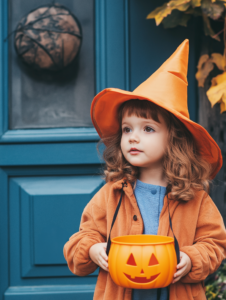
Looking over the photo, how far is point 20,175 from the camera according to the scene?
2.23m

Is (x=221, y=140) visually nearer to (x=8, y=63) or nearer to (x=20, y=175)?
(x=20, y=175)

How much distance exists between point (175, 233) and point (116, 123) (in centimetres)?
59

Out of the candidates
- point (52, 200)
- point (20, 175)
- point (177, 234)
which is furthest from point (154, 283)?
point (20, 175)

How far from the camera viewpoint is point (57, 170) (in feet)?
7.34

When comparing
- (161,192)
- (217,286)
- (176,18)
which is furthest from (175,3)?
(217,286)

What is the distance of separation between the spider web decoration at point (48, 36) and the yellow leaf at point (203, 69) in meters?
0.73

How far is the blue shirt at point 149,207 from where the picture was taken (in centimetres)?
148

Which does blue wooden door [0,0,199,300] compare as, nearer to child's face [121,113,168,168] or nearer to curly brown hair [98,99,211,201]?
curly brown hair [98,99,211,201]

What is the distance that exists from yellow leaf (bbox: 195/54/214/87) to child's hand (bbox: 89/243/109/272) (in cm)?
116

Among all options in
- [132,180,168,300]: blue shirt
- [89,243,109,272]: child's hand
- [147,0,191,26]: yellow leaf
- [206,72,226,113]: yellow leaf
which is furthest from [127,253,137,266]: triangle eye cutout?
[147,0,191,26]: yellow leaf

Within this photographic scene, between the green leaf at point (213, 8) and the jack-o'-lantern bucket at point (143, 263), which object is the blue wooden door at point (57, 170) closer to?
the green leaf at point (213, 8)

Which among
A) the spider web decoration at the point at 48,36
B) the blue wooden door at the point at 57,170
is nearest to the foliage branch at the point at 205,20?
the blue wooden door at the point at 57,170

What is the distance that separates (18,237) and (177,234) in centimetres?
112

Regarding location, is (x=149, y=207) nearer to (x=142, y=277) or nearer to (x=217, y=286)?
(x=142, y=277)
